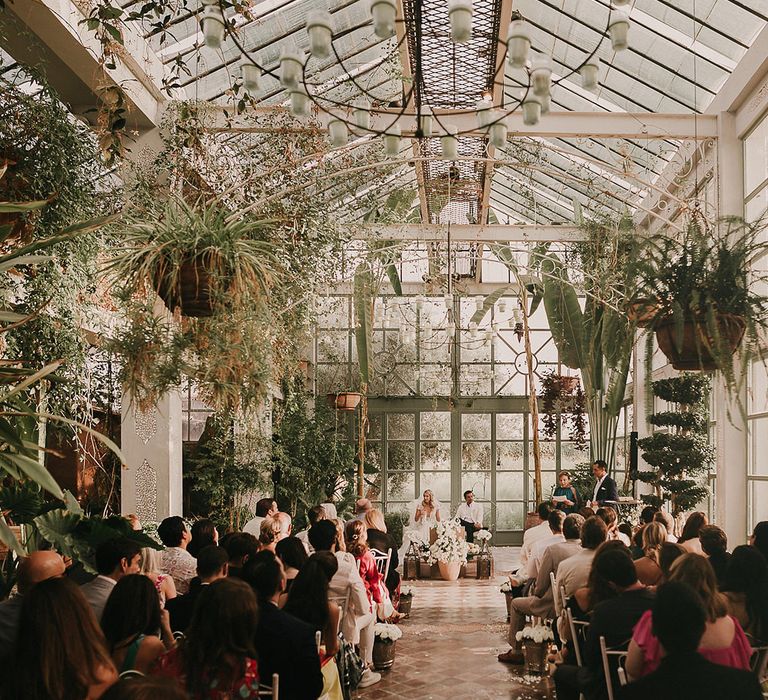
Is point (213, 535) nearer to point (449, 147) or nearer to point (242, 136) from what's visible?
point (449, 147)

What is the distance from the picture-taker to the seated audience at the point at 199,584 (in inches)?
157

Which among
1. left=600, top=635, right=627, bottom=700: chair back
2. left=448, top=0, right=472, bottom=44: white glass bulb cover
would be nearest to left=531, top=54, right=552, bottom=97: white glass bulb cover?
left=448, top=0, right=472, bottom=44: white glass bulb cover

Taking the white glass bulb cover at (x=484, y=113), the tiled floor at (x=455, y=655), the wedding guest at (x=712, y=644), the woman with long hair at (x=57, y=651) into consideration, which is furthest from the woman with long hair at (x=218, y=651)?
the tiled floor at (x=455, y=655)

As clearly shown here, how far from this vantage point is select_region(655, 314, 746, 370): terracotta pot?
468 cm

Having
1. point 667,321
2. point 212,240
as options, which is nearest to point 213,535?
point 212,240

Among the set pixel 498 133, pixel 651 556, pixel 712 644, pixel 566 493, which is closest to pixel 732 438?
pixel 651 556

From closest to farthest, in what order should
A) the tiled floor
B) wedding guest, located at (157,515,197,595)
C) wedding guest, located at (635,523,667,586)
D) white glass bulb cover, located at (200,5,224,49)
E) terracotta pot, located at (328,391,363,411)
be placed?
white glass bulb cover, located at (200,5,224,49)
wedding guest, located at (635,523,667,586)
wedding guest, located at (157,515,197,595)
the tiled floor
terracotta pot, located at (328,391,363,411)

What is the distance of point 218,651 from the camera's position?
8.91 feet

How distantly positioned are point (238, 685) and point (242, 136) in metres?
6.62

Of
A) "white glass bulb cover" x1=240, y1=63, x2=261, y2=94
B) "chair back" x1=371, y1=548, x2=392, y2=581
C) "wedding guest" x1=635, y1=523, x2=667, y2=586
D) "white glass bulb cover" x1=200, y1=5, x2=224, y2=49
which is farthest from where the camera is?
"chair back" x1=371, y1=548, x2=392, y2=581

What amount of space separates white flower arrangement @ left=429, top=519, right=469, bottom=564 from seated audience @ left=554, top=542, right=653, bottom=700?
7670 mm

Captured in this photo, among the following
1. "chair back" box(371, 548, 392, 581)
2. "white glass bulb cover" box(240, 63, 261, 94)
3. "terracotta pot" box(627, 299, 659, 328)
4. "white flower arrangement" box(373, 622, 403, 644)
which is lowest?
"white flower arrangement" box(373, 622, 403, 644)

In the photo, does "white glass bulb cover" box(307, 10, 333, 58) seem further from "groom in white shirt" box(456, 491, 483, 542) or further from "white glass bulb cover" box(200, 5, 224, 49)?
"groom in white shirt" box(456, 491, 483, 542)

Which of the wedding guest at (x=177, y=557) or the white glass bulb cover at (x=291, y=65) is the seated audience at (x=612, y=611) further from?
the white glass bulb cover at (x=291, y=65)
